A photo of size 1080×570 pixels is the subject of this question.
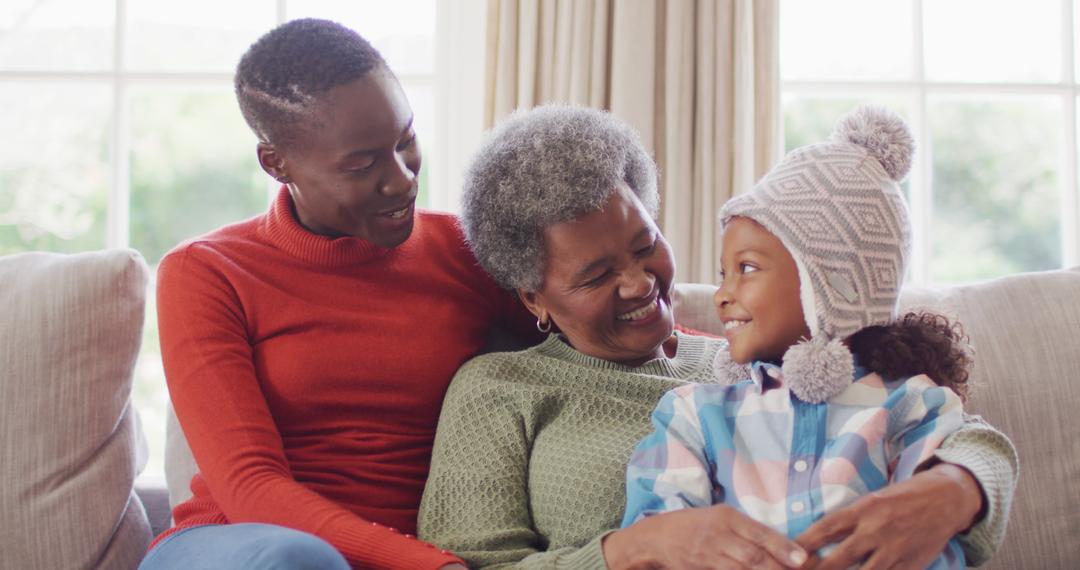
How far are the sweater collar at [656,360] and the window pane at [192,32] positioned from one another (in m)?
1.70

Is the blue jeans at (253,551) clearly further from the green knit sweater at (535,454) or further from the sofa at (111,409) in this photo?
the sofa at (111,409)

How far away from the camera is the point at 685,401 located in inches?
54.4

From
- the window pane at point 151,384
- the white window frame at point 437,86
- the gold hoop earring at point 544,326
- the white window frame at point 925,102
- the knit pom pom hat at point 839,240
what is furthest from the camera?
the window pane at point 151,384

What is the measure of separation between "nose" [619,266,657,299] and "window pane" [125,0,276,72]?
1789 mm

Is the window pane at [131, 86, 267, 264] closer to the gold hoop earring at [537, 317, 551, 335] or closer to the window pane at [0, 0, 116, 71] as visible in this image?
the window pane at [0, 0, 116, 71]

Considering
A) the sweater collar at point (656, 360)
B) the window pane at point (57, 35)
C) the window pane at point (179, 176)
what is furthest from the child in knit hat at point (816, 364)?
the window pane at point (57, 35)

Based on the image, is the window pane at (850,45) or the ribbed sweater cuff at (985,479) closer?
the ribbed sweater cuff at (985,479)

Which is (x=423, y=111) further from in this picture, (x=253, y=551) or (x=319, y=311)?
(x=253, y=551)

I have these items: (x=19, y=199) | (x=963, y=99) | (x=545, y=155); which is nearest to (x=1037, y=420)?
(x=545, y=155)

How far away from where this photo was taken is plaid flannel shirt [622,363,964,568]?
125 centimetres

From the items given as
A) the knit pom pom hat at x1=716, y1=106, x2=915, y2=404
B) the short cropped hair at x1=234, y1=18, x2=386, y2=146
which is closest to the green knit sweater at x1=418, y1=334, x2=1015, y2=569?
the knit pom pom hat at x1=716, y1=106, x2=915, y2=404

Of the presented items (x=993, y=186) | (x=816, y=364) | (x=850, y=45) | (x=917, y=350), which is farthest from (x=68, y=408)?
(x=993, y=186)

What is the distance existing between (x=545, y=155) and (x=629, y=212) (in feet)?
0.50

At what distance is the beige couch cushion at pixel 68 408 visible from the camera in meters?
1.73
